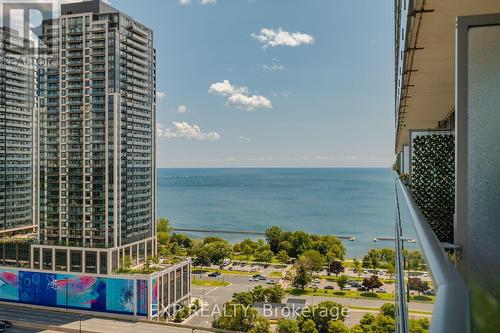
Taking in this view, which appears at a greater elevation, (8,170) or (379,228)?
(8,170)

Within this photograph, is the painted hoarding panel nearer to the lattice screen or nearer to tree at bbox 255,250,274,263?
tree at bbox 255,250,274,263

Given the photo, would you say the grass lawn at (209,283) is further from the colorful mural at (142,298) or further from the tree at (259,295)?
the colorful mural at (142,298)

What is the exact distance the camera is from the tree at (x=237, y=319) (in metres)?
18.1

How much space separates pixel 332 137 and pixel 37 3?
9159cm

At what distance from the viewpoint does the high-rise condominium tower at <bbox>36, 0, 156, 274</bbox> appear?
23.9 m

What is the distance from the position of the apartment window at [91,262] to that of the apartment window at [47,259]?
2451mm

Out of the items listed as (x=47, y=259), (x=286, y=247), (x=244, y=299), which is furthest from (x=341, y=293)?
(x=47, y=259)

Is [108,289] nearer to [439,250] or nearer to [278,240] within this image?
[278,240]

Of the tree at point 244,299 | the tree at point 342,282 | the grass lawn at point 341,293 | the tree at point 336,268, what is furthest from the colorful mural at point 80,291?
the tree at point 336,268

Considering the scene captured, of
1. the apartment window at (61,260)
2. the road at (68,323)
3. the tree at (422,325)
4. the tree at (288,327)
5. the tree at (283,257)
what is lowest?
the road at (68,323)

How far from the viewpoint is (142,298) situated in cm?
2156

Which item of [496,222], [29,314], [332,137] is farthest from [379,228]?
[332,137]

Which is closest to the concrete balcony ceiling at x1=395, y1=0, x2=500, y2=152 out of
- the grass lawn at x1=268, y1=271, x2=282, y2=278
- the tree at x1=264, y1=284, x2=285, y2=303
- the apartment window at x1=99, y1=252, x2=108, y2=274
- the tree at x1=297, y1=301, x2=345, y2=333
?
the tree at x1=297, y1=301, x2=345, y2=333

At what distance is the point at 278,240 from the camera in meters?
34.4
